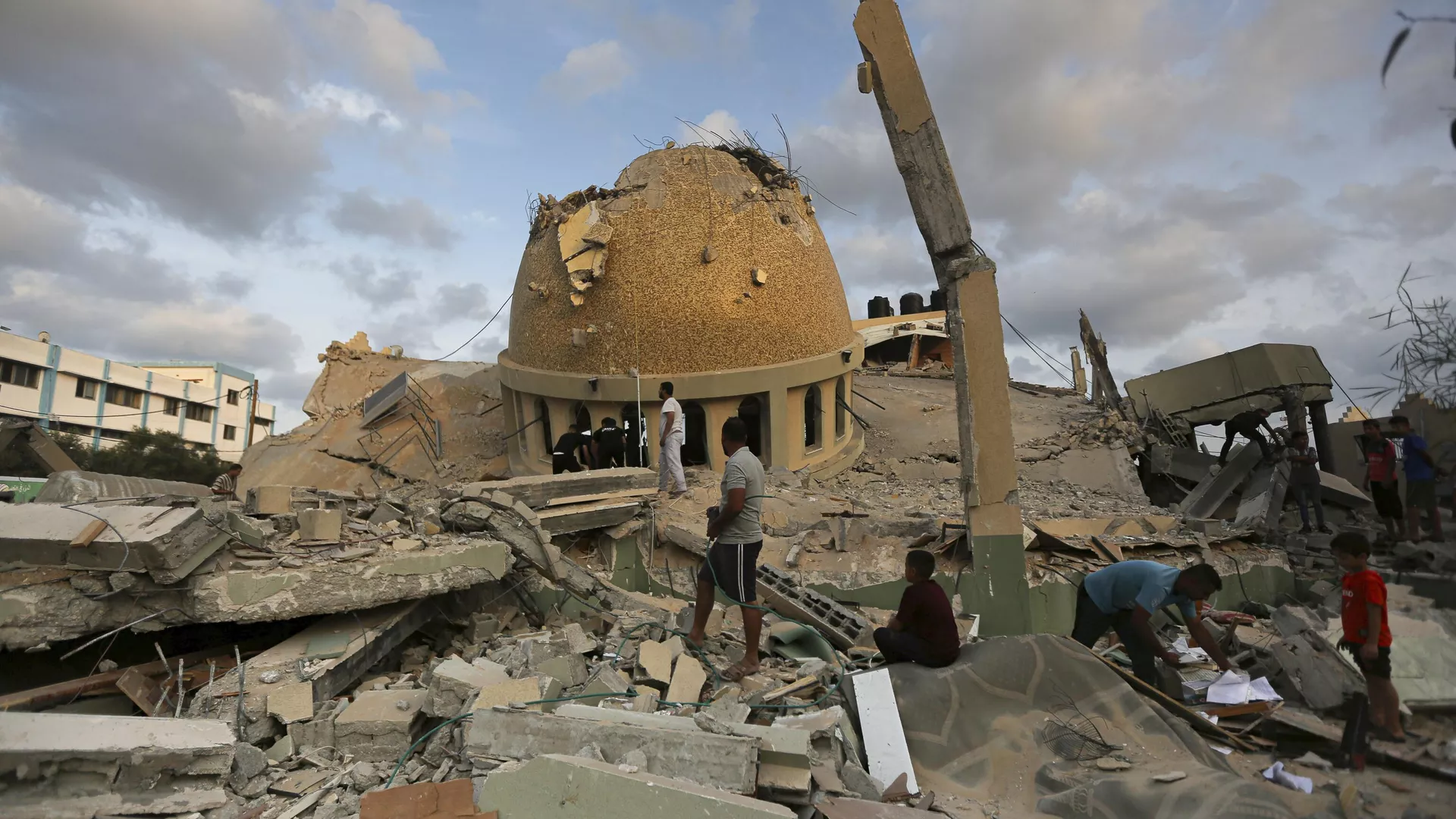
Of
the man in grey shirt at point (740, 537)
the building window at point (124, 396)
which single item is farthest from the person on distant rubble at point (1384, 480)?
the building window at point (124, 396)

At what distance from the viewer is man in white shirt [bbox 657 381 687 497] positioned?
32.5ft

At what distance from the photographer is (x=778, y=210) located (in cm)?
1398

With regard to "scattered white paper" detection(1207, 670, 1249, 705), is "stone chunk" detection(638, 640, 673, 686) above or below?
above

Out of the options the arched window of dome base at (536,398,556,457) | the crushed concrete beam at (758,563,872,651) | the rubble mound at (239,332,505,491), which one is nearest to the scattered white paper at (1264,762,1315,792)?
the crushed concrete beam at (758,563,872,651)

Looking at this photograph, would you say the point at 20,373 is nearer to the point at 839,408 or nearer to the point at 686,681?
the point at 839,408

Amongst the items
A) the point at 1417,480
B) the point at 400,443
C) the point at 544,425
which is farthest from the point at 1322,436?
the point at 400,443

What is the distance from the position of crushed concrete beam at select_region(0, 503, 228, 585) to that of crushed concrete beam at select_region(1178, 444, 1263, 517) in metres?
12.8

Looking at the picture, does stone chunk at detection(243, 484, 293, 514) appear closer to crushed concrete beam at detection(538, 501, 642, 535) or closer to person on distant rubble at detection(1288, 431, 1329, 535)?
crushed concrete beam at detection(538, 501, 642, 535)

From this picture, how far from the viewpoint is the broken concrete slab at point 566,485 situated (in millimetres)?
8277

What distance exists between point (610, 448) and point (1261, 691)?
28.3 ft

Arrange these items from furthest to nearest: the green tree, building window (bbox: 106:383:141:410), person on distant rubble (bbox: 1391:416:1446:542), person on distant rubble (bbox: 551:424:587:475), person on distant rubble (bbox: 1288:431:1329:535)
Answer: building window (bbox: 106:383:141:410) → the green tree → person on distant rubble (bbox: 551:424:587:475) → person on distant rubble (bbox: 1288:431:1329:535) → person on distant rubble (bbox: 1391:416:1446:542)

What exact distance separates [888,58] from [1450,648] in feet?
19.1

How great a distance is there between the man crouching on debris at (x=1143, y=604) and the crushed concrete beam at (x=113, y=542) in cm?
616

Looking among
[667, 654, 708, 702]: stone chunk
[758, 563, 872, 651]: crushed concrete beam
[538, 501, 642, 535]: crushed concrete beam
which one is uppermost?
[538, 501, 642, 535]: crushed concrete beam
